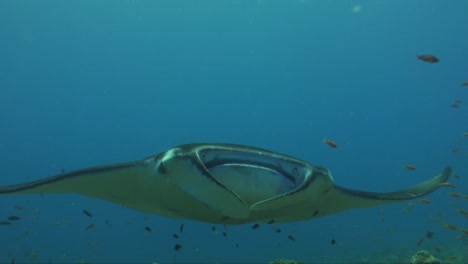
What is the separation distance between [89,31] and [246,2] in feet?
71.9

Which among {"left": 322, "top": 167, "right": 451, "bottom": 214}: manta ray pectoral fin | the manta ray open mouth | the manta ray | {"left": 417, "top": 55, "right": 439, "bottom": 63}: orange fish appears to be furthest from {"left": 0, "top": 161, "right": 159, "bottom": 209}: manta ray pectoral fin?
{"left": 417, "top": 55, "right": 439, "bottom": 63}: orange fish

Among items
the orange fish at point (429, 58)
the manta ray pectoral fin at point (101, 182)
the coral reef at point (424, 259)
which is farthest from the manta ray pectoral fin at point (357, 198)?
the orange fish at point (429, 58)

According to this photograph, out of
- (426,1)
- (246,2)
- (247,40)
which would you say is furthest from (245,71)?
(426,1)

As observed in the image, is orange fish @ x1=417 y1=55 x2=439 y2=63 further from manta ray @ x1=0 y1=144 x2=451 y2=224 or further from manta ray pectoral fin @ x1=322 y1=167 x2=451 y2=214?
manta ray @ x1=0 y1=144 x2=451 y2=224

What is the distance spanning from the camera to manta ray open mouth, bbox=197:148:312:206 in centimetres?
314

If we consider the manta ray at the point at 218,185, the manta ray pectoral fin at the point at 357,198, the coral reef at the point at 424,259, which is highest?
the manta ray at the point at 218,185

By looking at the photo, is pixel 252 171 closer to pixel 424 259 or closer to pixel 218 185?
pixel 218 185

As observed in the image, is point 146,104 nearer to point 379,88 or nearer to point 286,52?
point 286,52

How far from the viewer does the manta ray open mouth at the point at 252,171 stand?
124 inches

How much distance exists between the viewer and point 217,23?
162ft

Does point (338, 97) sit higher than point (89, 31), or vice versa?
point (89, 31)

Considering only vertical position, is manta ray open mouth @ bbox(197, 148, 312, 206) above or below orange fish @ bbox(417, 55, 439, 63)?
below

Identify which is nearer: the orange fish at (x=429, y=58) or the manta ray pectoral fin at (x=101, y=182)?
the manta ray pectoral fin at (x=101, y=182)

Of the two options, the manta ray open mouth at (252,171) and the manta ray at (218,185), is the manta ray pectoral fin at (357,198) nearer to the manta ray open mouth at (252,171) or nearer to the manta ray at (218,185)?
the manta ray at (218,185)
